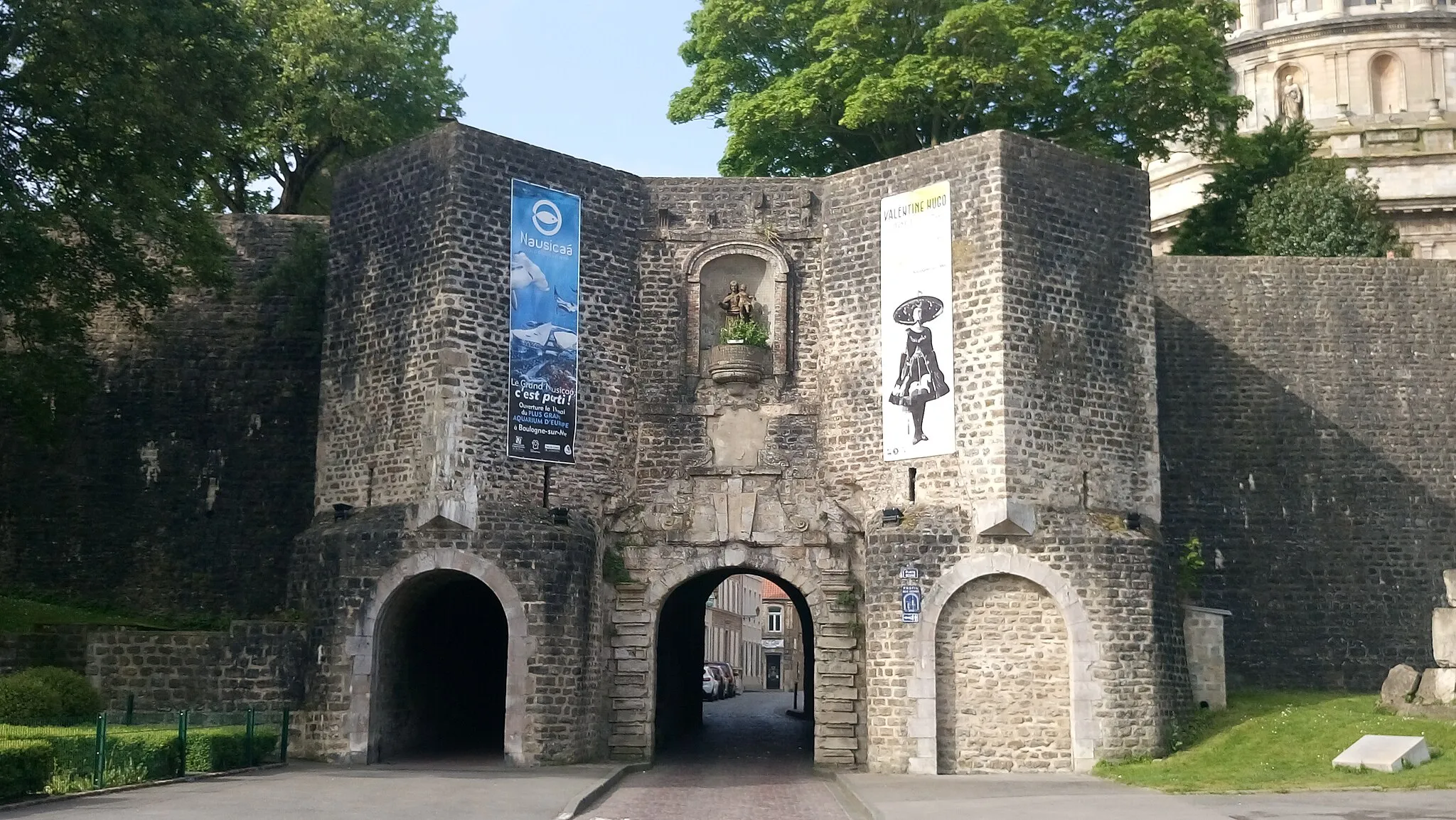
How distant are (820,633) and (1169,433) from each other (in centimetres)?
907

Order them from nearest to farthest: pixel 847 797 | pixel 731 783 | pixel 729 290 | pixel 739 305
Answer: pixel 847 797 < pixel 731 783 < pixel 739 305 < pixel 729 290

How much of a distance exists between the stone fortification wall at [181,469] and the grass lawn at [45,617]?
676 mm

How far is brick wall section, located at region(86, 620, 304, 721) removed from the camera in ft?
72.0

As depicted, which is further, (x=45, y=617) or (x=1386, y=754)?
(x=45, y=617)

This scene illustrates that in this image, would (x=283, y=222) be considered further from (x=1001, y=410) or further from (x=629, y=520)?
(x=1001, y=410)

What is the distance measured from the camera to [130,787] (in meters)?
17.0

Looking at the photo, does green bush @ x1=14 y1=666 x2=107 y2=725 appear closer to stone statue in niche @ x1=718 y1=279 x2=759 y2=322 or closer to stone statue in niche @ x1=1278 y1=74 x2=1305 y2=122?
stone statue in niche @ x1=718 y1=279 x2=759 y2=322

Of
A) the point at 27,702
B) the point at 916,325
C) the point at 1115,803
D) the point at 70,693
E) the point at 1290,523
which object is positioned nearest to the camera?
the point at 1115,803

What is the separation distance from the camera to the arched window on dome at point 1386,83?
188 feet

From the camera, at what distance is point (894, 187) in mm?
23844

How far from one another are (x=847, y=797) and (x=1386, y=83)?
50.1 m

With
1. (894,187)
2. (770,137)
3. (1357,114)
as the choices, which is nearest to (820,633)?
(894,187)

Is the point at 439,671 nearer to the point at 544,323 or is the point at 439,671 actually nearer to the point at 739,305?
the point at 544,323

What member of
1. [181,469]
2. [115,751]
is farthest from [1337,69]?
[115,751]
